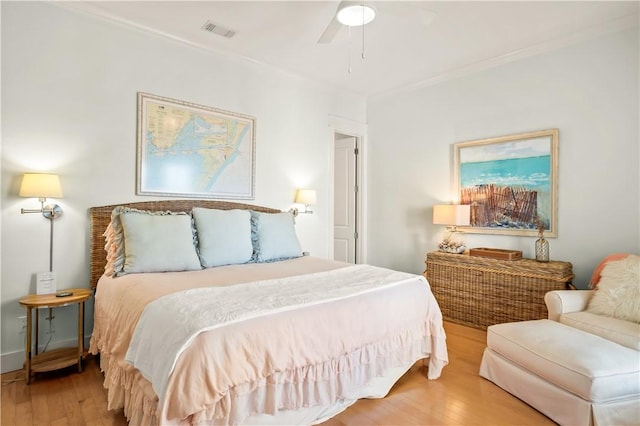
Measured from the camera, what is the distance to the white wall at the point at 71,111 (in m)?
2.46

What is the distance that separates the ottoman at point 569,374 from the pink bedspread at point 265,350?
45 cm

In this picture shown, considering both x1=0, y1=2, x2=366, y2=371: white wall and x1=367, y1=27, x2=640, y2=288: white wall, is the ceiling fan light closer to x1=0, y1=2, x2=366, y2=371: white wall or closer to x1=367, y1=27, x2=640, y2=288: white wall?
x1=0, y1=2, x2=366, y2=371: white wall

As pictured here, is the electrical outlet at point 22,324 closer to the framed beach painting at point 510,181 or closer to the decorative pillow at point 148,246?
the decorative pillow at point 148,246

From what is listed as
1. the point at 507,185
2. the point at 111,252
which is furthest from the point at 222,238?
the point at 507,185

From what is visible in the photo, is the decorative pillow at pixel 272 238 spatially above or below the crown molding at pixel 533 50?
below

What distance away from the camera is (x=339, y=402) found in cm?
191

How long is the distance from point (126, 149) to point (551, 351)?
348 centimetres

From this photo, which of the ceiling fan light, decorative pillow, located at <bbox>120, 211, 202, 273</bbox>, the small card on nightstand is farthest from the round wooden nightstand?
the ceiling fan light

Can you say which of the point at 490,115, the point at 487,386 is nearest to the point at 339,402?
the point at 487,386

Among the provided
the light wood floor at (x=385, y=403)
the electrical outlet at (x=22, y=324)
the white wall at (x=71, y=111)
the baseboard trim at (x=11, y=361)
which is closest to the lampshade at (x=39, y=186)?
the white wall at (x=71, y=111)

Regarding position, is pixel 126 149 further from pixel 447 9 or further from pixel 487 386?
pixel 487 386

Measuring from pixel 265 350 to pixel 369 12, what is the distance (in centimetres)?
230

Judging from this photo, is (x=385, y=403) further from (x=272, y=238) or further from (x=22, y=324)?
(x=22, y=324)

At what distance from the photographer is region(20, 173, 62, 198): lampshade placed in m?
2.34
